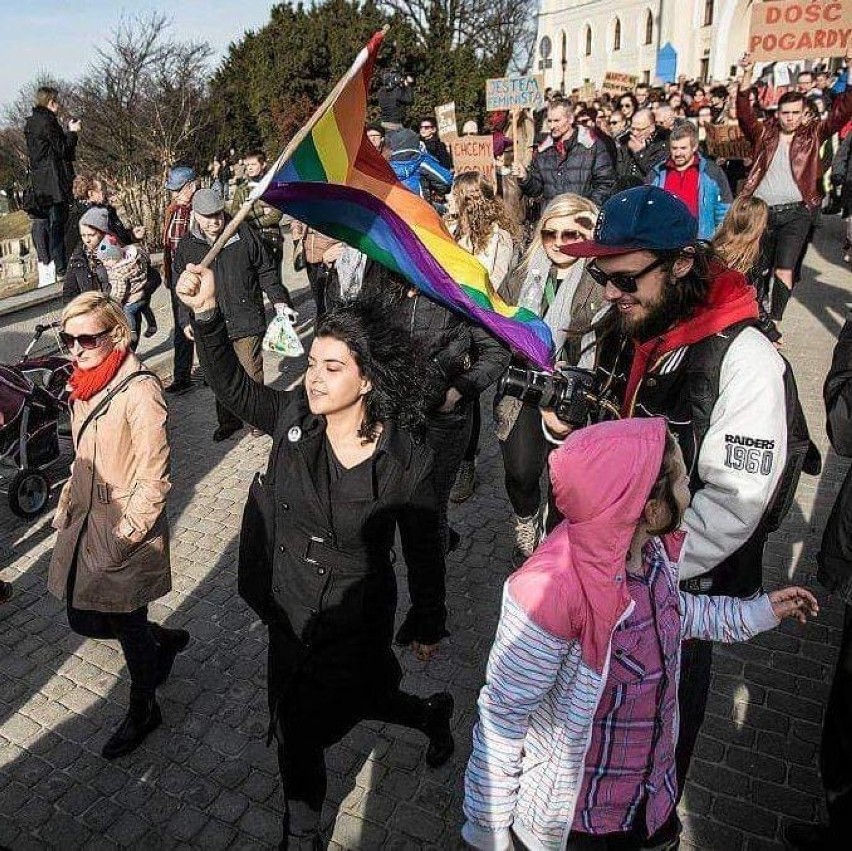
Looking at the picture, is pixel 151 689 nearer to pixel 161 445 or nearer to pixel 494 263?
pixel 161 445

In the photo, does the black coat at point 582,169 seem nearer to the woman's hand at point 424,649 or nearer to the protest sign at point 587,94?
the woman's hand at point 424,649

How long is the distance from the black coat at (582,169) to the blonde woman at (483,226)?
3.79 m

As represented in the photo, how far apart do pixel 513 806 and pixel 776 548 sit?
135 inches

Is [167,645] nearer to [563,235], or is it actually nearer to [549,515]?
[549,515]

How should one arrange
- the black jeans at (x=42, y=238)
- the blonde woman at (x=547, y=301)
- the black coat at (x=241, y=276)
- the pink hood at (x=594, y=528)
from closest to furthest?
the pink hood at (x=594, y=528) < the blonde woman at (x=547, y=301) < the black coat at (x=241, y=276) < the black jeans at (x=42, y=238)

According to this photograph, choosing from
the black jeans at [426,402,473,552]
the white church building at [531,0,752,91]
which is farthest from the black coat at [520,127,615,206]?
the white church building at [531,0,752,91]

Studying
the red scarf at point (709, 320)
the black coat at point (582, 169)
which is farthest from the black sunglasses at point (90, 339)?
the black coat at point (582, 169)

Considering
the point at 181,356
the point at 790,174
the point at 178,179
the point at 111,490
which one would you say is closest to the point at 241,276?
the point at 181,356

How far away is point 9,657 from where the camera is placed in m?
4.19

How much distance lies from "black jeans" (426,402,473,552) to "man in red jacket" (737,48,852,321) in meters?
5.00

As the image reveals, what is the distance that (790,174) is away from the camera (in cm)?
802

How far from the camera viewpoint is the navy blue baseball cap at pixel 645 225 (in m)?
2.61

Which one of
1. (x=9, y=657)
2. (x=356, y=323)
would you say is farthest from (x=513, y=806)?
(x=9, y=657)

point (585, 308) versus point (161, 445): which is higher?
point (585, 308)
